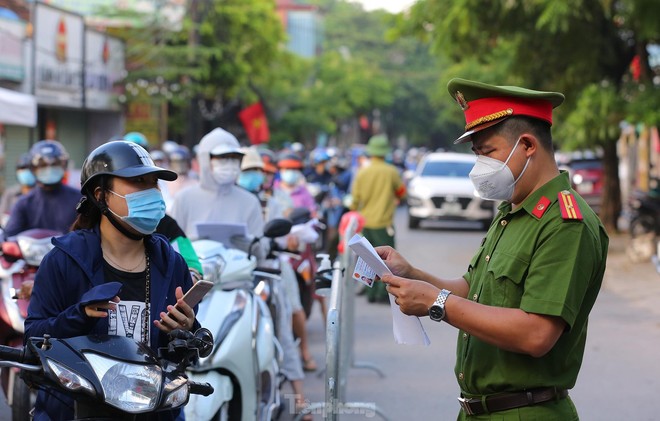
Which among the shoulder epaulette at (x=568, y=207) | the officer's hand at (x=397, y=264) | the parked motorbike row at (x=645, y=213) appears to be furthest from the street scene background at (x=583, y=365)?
the parked motorbike row at (x=645, y=213)

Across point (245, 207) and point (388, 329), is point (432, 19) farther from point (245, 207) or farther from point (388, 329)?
point (245, 207)

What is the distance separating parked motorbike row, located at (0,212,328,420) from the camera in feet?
10.7

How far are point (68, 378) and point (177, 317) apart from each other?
1.57 ft

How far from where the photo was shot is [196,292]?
3572 millimetres

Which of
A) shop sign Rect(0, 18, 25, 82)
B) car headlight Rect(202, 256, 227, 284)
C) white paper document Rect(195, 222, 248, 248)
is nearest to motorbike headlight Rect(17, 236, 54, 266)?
white paper document Rect(195, 222, 248, 248)

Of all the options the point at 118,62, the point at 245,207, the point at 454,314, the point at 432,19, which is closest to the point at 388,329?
the point at 245,207

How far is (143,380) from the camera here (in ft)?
11.0

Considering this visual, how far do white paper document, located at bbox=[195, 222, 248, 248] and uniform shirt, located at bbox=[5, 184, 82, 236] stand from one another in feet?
5.22

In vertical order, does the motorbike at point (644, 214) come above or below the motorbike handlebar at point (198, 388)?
below

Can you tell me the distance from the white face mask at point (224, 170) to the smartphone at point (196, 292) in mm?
→ 3519

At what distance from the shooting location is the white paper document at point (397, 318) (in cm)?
353

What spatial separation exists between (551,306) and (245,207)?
423 centimetres

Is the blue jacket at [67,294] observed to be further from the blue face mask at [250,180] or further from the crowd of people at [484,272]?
the blue face mask at [250,180]

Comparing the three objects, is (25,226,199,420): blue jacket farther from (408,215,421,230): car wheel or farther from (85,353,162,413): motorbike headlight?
A: (408,215,421,230): car wheel
